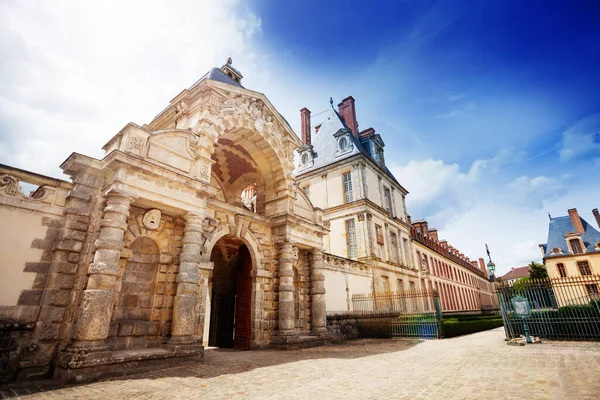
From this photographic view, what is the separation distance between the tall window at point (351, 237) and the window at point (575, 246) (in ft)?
89.8

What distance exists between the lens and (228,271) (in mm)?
12562

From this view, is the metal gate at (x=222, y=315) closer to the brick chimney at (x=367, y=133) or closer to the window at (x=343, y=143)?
the window at (x=343, y=143)

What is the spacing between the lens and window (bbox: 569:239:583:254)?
3032 centimetres

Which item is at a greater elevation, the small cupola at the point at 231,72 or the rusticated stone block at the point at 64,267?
the small cupola at the point at 231,72

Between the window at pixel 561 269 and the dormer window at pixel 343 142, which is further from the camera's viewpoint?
the window at pixel 561 269

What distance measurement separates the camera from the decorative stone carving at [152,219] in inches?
287

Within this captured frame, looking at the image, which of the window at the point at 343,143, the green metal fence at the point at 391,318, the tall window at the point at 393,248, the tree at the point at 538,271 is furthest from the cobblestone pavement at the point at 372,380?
the tree at the point at 538,271

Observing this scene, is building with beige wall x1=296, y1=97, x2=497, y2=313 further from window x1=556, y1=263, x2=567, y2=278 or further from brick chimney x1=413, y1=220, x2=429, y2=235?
window x1=556, y1=263, x2=567, y2=278

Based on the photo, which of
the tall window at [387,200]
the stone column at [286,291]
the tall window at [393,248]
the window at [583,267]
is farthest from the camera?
the window at [583,267]

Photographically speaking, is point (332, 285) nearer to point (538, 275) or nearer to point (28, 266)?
point (28, 266)

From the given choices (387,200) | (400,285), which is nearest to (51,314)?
(400,285)

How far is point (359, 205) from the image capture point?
19.4 m

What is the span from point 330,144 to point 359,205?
663 cm

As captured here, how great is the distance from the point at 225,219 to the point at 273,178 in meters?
3.01
